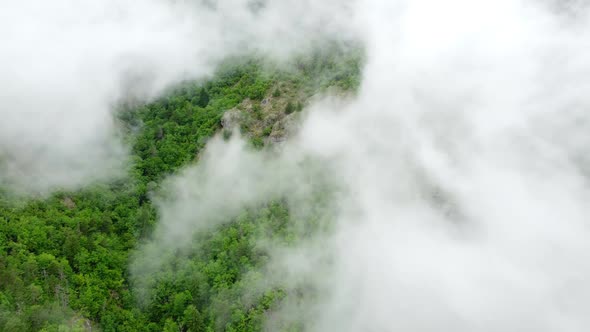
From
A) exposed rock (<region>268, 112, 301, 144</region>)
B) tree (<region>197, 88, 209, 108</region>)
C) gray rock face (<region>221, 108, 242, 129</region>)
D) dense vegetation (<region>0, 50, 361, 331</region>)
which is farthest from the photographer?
tree (<region>197, 88, 209, 108</region>)

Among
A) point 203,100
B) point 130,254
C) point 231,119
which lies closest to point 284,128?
point 231,119

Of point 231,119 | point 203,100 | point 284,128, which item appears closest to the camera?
point 284,128

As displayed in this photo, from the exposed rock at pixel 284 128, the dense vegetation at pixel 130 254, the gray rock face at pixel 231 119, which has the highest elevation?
the gray rock face at pixel 231 119

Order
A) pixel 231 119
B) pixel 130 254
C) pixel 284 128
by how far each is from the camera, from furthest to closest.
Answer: pixel 231 119 < pixel 284 128 < pixel 130 254

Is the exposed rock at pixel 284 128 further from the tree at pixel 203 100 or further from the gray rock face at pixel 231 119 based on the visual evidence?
the tree at pixel 203 100

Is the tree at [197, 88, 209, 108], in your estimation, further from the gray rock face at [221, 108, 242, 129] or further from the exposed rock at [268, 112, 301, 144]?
the exposed rock at [268, 112, 301, 144]

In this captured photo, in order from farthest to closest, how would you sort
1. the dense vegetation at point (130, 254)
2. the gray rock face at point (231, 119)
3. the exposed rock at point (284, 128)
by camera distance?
the gray rock face at point (231, 119) → the exposed rock at point (284, 128) → the dense vegetation at point (130, 254)

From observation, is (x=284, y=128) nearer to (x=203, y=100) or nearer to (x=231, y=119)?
(x=231, y=119)

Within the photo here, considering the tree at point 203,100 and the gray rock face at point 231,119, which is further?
the tree at point 203,100
